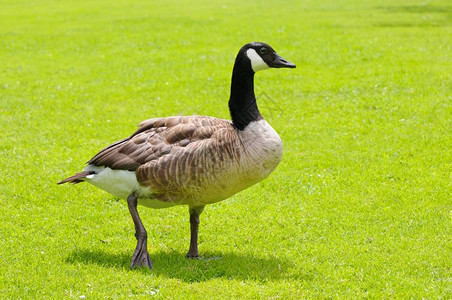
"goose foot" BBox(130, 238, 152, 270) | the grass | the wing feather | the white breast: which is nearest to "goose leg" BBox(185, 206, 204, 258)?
the grass

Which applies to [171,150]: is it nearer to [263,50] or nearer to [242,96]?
[242,96]

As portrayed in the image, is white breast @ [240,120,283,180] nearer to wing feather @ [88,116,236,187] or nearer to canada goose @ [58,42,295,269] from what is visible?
canada goose @ [58,42,295,269]

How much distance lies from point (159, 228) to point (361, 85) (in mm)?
10226

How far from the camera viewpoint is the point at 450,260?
8.05m

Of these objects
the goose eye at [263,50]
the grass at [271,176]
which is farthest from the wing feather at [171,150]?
the grass at [271,176]

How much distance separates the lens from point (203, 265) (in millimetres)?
8016

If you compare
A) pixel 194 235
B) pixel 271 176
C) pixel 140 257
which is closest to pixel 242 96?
pixel 194 235

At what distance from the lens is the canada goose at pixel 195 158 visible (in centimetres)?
765

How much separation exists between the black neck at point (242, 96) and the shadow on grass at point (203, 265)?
1.93 metres

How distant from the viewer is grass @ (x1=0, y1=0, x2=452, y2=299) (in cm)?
772

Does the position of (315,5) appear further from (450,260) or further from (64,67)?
(450,260)

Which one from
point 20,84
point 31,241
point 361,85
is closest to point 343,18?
point 361,85

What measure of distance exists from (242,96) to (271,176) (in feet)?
12.7

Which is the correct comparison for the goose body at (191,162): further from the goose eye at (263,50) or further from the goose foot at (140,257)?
the goose eye at (263,50)
